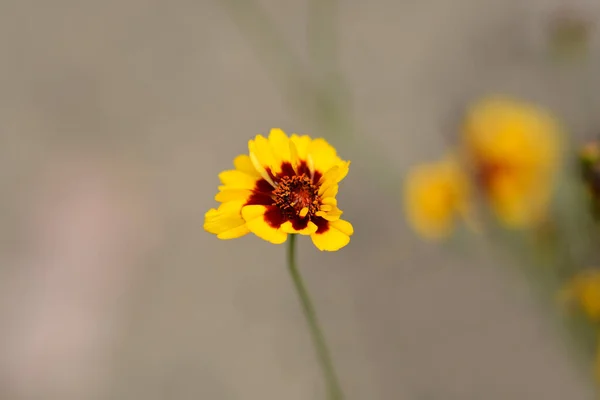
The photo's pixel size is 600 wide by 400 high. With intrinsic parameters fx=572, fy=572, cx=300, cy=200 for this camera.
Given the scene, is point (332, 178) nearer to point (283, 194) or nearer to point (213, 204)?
point (283, 194)

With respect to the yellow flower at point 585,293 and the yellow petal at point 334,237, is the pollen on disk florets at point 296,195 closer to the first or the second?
the yellow petal at point 334,237

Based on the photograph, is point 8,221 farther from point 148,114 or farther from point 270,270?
point 270,270

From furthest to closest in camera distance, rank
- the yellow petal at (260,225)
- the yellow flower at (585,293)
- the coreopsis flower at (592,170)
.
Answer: the yellow flower at (585,293) → the coreopsis flower at (592,170) → the yellow petal at (260,225)

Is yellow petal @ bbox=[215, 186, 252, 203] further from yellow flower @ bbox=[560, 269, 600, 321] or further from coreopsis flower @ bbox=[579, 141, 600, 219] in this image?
yellow flower @ bbox=[560, 269, 600, 321]

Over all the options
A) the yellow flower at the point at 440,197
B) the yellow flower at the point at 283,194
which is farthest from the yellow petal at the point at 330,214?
the yellow flower at the point at 440,197

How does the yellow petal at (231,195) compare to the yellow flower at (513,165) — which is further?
the yellow flower at (513,165)

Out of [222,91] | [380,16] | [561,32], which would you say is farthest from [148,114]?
[561,32]

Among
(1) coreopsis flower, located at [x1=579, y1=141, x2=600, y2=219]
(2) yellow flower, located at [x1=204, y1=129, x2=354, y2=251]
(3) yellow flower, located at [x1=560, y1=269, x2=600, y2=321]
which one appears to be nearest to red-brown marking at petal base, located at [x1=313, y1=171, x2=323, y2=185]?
(2) yellow flower, located at [x1=204, y1=129, x2=354, y2=251]

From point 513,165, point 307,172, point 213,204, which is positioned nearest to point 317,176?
point 307,172
